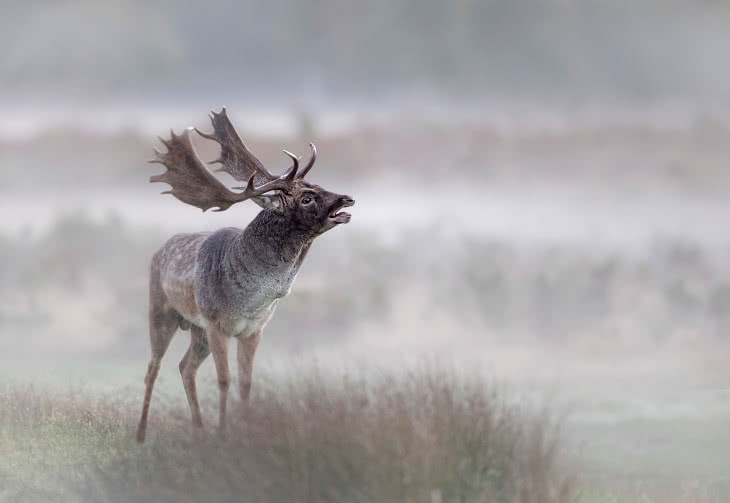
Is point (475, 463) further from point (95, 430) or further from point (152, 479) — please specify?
point (95, 430)

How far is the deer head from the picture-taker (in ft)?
30.9

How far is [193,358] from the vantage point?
10.8 meters

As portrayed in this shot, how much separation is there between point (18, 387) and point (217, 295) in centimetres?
485

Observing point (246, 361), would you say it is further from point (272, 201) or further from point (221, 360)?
point (272, 201)

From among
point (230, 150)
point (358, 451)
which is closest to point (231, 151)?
point (230, 150)

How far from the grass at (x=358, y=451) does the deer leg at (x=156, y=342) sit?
74cm

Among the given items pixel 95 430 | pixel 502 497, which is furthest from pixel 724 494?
pixel 95 430

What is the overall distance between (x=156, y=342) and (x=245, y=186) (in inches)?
77.8

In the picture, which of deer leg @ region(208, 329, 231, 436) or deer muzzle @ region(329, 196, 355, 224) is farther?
deer leg @ region(208, 329, 231, 436)

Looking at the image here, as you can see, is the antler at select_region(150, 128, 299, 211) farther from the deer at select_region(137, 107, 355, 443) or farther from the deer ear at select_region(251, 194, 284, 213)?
the deer ear at select_region(251, 194, 284, 213)

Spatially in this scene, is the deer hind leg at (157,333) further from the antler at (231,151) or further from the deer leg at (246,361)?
the antler at (231,151)

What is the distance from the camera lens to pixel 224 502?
8812 mm

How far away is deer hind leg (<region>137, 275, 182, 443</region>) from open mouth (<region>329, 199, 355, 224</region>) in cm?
245

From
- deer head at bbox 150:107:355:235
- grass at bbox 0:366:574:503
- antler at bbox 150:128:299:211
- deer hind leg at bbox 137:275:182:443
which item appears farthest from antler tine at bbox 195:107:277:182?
grass at bbox 0:366:574:503
